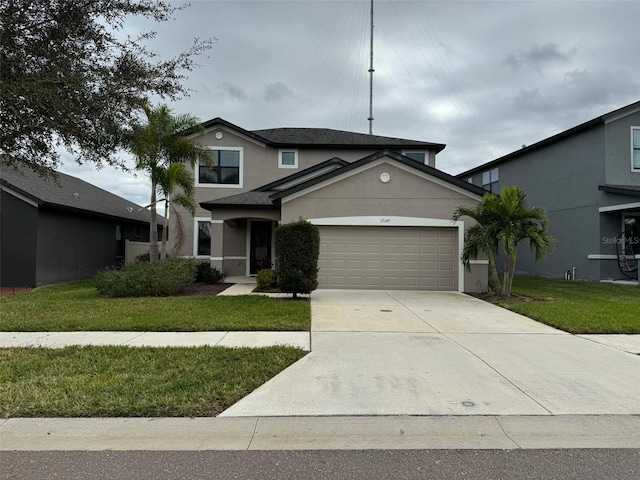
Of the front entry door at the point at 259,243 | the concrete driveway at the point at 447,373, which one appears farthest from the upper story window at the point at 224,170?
the concrete driveway at the point at 447,373

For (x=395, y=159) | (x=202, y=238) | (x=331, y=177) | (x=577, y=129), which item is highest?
(x=577, y=129)

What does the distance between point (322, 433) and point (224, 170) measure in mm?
18062

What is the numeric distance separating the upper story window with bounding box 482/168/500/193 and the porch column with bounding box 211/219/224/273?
16.5 metres

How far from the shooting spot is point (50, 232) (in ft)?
56.5

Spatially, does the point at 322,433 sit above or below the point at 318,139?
below

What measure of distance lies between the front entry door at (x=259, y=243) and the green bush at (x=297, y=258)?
744 centimetres

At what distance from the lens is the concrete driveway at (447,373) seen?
4.84 metres

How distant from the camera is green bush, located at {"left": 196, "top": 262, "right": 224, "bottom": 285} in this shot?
1652 cm

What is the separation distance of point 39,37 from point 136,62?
4.64 ft

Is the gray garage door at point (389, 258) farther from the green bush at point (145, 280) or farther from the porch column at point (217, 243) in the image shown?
the green bush at point (145, 280)

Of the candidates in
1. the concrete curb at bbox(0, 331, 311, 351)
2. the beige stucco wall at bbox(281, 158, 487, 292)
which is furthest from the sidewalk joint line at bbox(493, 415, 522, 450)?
the beige stucco wall at bbox(281, 158, 487, 292)

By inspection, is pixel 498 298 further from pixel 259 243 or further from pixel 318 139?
pixel 318 139

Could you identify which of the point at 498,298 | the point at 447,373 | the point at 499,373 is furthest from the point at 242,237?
the point at 499,373

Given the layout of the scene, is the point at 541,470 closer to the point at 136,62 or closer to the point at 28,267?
the point at 136,62
